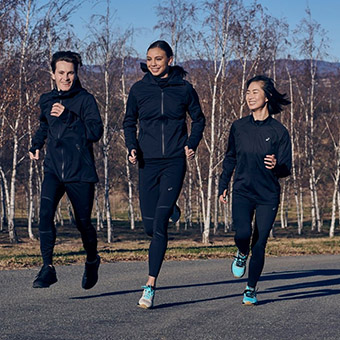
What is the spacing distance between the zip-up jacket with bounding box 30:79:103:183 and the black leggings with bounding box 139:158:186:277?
52 cm

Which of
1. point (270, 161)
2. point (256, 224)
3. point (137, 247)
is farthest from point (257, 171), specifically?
point (137, 247)

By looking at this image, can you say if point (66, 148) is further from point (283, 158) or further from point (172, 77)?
point (283, 158)

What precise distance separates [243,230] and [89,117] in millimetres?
1888

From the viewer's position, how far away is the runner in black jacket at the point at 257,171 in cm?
680

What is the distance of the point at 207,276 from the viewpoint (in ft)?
31.7

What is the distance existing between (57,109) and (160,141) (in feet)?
3.23

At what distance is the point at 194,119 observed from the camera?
675cm

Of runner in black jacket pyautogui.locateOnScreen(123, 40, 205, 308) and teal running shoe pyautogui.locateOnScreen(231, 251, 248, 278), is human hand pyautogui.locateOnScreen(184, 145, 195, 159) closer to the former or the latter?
runner in black jacket pyautogui.locateOnScreen(123, 40, 205, 308)

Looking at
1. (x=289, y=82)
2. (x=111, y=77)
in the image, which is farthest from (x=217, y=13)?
(x=289, y=82)

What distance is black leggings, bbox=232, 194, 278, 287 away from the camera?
6.81m

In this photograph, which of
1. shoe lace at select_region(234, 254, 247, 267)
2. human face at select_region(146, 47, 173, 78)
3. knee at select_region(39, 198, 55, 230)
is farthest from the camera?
shoe lace at select_region(234, 254, 247, 267)

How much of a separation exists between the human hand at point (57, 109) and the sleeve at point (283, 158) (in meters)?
2.14

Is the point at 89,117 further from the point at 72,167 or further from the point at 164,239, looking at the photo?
the point at 164,239

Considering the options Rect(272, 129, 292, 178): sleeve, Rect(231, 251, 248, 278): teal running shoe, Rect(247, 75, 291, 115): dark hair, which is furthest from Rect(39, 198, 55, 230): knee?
Rect(247, 75, 291, 115): dark hair
